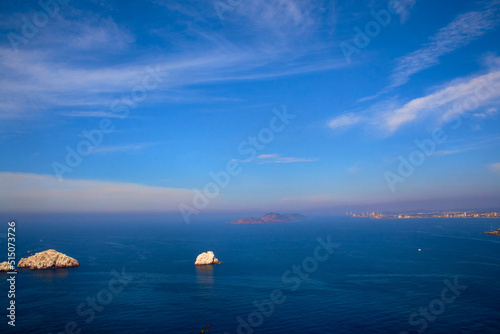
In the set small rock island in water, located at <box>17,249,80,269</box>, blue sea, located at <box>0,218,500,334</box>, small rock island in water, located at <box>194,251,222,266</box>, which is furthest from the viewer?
small rock island in water, located at <box>194,251,222,266</box>

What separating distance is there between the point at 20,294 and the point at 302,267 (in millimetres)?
83361

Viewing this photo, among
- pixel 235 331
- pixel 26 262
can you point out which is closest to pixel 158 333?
pixel 235 331

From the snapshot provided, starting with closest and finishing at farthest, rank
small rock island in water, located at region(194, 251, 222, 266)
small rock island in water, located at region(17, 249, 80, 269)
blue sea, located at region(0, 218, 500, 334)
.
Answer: blue sea, located at region(0, 218, 500, 334)
small rock island in water, located at region(17, 249, 80, 269)
small rock island in water, located at region(194, 251, 222, 266)

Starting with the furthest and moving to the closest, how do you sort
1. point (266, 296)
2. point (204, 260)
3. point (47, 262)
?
1. point (204, 260)
2. point (47, 262)
3. point (266, 296)

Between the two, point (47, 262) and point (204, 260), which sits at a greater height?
point (47, 262)

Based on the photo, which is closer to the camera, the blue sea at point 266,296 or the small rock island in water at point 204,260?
the blue sea at point 266,296

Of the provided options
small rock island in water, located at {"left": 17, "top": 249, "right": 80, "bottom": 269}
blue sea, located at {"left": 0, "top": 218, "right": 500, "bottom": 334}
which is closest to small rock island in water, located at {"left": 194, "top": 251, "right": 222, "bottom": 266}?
blue sea, located at {"left": 0, "top": 218, "right": 500, "bottom": 334}

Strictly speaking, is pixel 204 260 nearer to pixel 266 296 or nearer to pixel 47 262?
pixel 266 296

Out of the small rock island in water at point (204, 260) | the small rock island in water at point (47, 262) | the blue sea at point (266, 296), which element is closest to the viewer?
the blue sea at point (266, 296)

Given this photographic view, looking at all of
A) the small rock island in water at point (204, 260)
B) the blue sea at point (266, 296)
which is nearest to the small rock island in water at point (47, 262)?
the blue sea at point (266, 296)

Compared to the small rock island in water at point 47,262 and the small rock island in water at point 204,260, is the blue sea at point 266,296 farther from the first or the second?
the small rock island in water at point 47,262

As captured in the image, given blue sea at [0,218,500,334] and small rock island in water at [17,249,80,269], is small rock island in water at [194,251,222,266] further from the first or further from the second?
small rock island in water at [17,249,80,269]

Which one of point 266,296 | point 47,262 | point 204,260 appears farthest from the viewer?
point 204,260

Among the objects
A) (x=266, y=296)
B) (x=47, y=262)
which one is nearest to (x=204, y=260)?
(x=266, y=296)
